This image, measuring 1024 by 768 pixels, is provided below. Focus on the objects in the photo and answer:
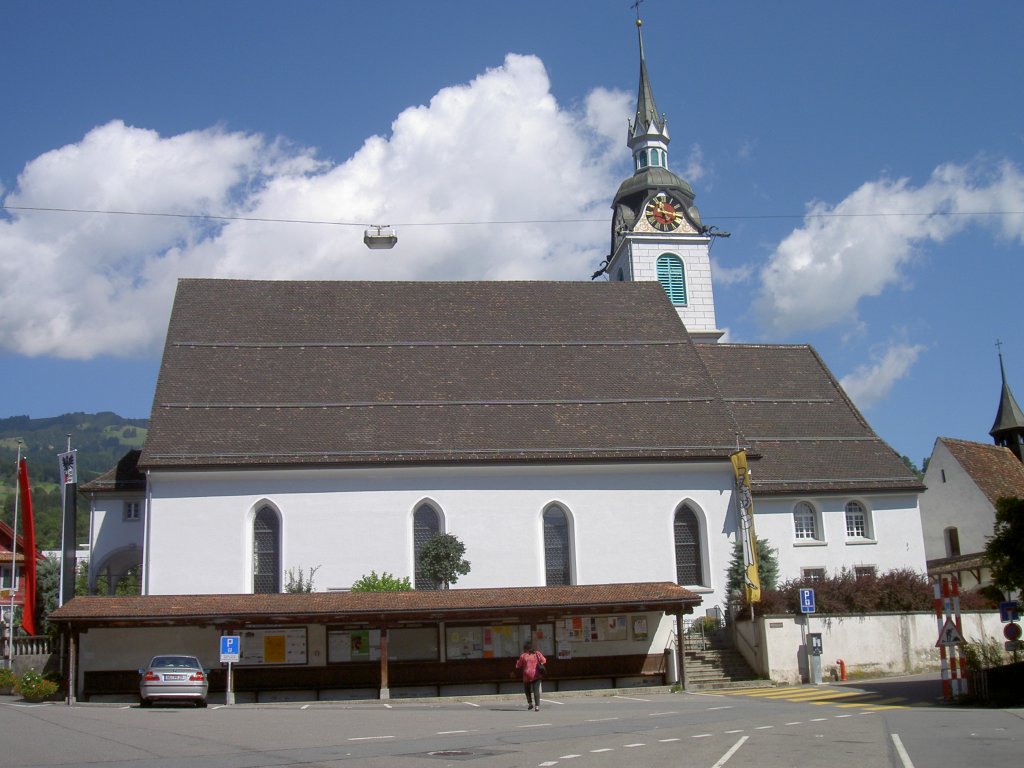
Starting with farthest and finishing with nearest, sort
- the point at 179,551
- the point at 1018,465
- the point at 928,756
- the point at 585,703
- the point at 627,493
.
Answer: the point at 1018,465 → the point at 627,493 → the point at 179,551 → the point at 585,703 → the point at 928,756

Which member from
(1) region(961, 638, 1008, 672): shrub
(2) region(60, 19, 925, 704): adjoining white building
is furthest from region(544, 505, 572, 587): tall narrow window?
(1) region(961, 638, 1008, 672): shrub

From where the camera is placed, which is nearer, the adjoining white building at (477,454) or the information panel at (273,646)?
the information panel at (273,646)

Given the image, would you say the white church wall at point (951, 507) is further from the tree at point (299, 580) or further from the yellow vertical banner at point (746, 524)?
the tree at point (299, 580)

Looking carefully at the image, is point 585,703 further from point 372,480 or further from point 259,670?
point 372,480

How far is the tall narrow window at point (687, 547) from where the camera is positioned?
124 ft

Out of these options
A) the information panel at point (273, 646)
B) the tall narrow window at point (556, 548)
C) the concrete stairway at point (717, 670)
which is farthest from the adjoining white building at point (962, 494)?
the information panel at point (273, 646)

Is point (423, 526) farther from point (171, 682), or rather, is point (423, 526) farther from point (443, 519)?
point (171, 682)

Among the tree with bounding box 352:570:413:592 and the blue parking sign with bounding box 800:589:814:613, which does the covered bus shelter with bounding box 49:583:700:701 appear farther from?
the blue parking sign with bounding box 800:589:814:613

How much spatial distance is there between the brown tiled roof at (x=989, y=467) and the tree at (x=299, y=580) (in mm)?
32164

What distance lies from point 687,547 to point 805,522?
5.49 metres

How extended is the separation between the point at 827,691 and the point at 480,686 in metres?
9.35

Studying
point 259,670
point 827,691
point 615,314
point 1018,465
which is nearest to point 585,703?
point 827,691

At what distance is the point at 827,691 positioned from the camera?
95.5ft

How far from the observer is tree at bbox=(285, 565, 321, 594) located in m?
34.7
